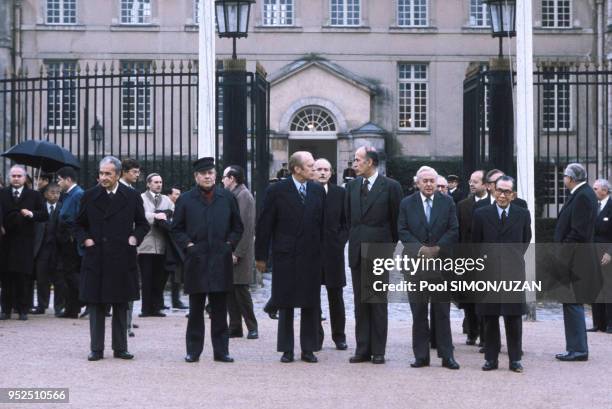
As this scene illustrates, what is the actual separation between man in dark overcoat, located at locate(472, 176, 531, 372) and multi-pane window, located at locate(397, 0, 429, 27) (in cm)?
2845

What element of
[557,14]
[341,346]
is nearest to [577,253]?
[341,346]

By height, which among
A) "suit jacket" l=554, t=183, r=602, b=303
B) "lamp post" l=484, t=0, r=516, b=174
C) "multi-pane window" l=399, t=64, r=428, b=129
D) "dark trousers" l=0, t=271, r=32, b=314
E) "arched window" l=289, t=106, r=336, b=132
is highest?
"multi-pane window" l=399, t=64, r=428, b=129

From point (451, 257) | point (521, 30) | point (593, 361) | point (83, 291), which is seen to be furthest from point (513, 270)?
point (521, 30)

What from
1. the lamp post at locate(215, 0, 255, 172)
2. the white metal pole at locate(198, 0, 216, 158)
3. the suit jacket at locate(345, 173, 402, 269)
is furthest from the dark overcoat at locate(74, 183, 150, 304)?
the lamp post at locate(215, 0, 255, 172)

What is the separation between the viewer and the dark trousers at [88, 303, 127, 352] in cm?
1070

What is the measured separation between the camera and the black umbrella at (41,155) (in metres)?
15.1

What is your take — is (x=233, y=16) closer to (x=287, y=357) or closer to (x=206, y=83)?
(x=206, y=83)

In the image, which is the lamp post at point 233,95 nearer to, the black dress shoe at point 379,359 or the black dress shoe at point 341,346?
the black dress shoe at point 341,346

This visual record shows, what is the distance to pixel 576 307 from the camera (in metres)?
11.3

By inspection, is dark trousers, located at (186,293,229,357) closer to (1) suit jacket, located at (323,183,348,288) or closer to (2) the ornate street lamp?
(1) suit jacket, located at (323,183,348,288)

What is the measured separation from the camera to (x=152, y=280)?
48.9 ft

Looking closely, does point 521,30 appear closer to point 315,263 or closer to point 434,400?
point 315,263

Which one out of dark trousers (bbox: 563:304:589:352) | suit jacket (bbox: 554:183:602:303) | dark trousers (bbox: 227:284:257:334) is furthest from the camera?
dark trousers (bbox: 227:284:257:334)

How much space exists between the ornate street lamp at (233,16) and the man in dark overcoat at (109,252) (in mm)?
6458
